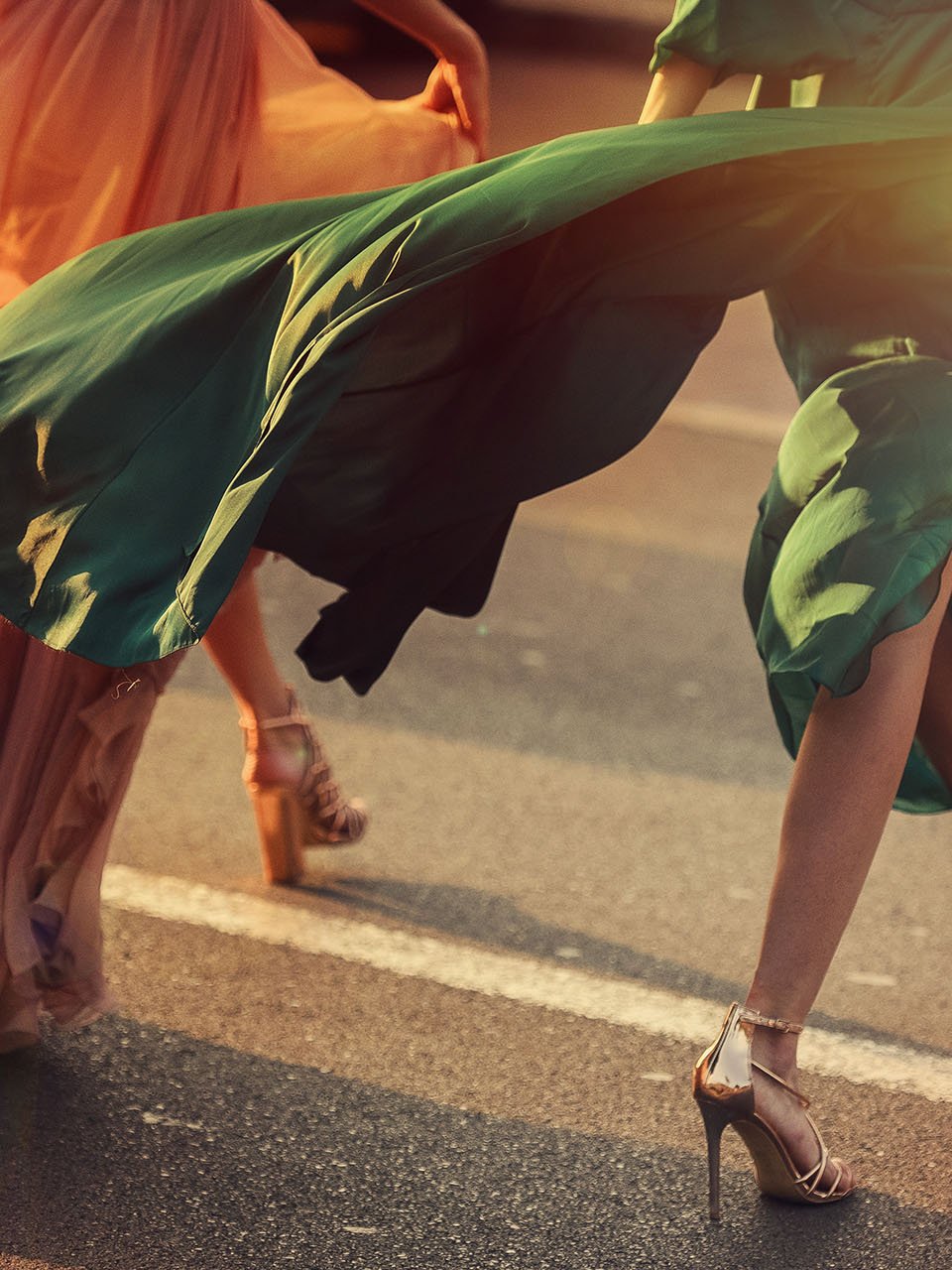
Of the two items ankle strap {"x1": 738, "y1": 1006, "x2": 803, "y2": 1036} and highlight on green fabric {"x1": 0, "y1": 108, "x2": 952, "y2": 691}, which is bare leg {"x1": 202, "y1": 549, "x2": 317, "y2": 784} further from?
ankle strap {"x1": 738, "y1": 1006, "x2": 803, "y2": 1036}

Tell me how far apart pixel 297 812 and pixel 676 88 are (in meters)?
1.58

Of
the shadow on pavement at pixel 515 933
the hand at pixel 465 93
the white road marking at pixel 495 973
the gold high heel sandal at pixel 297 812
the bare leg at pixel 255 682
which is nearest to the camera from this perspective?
the white road marking at pixel 495 973

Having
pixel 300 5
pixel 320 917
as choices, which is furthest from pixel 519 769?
pixel 300 5

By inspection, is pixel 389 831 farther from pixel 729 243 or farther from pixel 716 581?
pixel 716 581

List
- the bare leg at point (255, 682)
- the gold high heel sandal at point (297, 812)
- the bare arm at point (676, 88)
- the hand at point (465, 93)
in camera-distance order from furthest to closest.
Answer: the gold high heel sandal at point (297, 812) < the bare leg at point (255, 682) < the hand at point (465, 93) < the bare arm at point (676, 88)

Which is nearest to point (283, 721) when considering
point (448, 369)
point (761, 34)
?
point (448, 369)

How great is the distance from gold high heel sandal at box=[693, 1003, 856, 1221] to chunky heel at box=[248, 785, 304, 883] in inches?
49.4

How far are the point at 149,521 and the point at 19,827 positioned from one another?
56 centimetres

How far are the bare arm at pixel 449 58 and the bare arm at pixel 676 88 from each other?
2.04 feet

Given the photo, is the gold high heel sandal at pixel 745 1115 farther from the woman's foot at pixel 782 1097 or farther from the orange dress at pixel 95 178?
the orange dress at pixel 95 178

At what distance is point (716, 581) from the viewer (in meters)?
5.84

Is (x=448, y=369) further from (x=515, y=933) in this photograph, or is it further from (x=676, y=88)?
(x=515, y=933)

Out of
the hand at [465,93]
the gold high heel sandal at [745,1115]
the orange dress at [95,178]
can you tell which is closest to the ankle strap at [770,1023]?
the gold high heel sandal at [745,1115]

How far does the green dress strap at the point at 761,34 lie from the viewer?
7.64 feet
